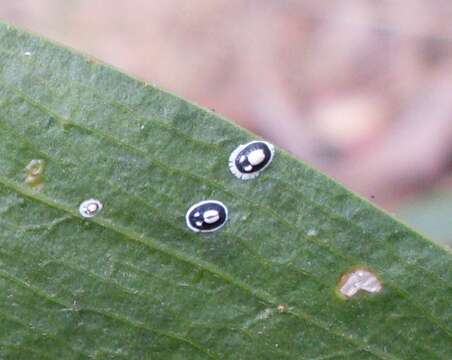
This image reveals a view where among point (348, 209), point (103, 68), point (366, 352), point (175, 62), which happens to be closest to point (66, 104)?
point (103, 68)

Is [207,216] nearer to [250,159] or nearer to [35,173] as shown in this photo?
[250,159]

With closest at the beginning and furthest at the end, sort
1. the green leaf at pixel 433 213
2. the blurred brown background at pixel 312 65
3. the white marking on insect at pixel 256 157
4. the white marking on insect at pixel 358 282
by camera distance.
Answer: the white marking on insect at pixel 256 157
the white marking on insect at pixel 358 282
the green leaf at pixel 433 213
the blurred brown background at pixel 312 65

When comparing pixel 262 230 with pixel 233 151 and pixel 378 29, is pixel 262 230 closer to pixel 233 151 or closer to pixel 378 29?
pixel 233 151

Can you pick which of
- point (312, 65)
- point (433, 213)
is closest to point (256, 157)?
point (433, 213)

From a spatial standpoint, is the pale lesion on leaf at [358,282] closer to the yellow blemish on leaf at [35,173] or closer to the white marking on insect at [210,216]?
the white marking on insect at [210,216]

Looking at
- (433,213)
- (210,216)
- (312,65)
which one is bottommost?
(210,216)

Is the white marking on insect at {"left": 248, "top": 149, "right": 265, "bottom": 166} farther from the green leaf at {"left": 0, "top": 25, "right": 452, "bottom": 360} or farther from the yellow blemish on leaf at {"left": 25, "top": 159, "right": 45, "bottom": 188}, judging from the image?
the yellow blemish on leaf at {"left": 25, "top": 159, "right": 45, "bottom": 188}

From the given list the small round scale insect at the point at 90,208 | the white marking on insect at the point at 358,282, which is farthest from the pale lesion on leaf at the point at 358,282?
the small round scale insect at the point at 90,208
